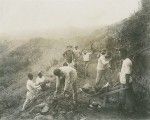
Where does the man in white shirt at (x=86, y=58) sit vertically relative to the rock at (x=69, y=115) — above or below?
above

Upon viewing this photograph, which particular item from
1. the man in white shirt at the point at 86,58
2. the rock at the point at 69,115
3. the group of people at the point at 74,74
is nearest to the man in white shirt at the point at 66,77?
the group of people at the point at 74,74

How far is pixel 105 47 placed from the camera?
42.0 feet

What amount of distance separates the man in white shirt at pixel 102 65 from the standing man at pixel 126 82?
330 mm

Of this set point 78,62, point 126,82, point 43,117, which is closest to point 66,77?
point 78,62

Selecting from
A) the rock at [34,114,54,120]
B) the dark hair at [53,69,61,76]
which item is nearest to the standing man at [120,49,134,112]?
the dark hair at [53,69,61,76]

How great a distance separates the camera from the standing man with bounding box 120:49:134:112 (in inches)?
490

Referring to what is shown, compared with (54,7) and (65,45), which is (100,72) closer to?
(65,45)

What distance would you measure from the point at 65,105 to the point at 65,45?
4.53 ft

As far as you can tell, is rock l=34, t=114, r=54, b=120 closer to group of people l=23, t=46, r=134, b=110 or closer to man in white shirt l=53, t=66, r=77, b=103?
group of people l=23, t=46, r=134, b=110

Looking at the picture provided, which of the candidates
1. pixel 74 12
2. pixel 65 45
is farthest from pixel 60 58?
pixel 74 12

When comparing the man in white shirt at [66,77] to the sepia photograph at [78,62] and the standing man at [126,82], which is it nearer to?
the sepia photograph at [78,62]

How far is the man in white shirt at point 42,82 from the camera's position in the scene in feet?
42.1

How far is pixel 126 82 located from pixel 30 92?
219 cm

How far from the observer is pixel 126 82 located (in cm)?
1254
